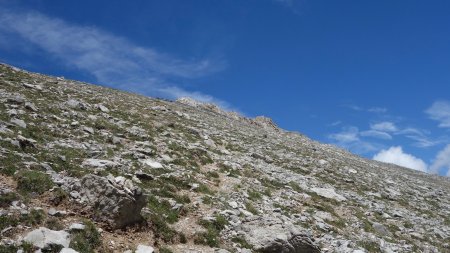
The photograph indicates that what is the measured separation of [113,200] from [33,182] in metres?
3.48

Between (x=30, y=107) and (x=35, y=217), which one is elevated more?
(x=30, y=107)

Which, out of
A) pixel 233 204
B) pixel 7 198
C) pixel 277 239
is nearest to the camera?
pixel 7 198

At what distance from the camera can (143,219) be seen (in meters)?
17.0

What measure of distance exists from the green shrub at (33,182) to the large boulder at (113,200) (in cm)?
147

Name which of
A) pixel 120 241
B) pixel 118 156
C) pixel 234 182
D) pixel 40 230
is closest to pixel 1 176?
pixel 40 230

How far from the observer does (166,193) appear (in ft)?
68.3

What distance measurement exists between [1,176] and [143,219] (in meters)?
6.06

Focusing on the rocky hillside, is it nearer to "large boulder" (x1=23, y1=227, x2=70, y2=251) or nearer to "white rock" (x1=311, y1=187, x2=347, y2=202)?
"large boulder" (x1=23, y1=227, x2=70, y2=251)


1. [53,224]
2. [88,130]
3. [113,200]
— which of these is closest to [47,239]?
[53,224]

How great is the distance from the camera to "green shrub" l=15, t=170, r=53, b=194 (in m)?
16.0

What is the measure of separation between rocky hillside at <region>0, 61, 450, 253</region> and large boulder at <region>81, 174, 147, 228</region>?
0.04 meters

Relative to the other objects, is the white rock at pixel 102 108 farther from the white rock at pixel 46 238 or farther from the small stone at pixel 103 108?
the white rock at pixel 46 238

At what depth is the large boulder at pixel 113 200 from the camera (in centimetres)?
1588

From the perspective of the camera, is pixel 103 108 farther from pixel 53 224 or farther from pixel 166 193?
pixel 53 224
